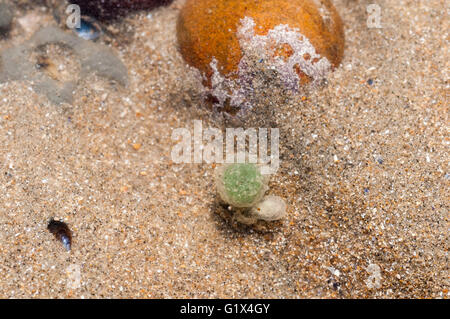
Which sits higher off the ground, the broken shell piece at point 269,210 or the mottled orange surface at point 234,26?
the mottled orange surface at point 234,26

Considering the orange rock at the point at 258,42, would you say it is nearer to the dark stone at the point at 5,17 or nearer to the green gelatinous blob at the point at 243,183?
the green gelatinous blob at the point at 243,183

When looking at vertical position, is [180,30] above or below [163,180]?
above

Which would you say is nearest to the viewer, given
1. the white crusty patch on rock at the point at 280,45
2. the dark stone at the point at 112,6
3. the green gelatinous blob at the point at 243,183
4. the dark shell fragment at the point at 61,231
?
the green gelatinous blob at the point at 243,183

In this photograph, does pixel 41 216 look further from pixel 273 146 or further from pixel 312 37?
pixel 312 37

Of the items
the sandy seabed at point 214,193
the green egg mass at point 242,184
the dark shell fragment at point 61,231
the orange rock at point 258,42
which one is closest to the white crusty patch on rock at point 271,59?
the orange rock at point 258,42

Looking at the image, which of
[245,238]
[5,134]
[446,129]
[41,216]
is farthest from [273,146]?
[5,134]

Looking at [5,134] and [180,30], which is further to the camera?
[180,30]
